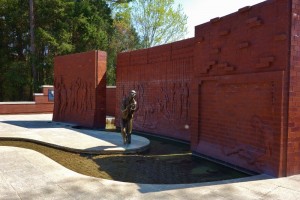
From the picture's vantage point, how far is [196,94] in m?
8.55

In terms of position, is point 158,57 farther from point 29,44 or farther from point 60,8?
point 29,44

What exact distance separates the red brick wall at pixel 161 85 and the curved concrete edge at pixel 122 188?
213 inches

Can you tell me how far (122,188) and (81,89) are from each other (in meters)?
10.0

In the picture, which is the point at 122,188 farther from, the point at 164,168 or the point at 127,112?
the point at 127,112

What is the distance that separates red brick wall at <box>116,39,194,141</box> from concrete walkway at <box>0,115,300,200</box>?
5386 mm

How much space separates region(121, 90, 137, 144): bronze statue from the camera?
29.7 ft

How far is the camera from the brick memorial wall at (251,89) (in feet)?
19.2

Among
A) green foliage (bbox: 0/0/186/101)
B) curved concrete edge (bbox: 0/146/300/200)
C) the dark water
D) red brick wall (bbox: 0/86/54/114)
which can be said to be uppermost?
green foliage (bbox: 0/0/186/101)

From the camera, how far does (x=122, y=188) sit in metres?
5.25

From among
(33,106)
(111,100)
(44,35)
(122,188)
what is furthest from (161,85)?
(44,35)

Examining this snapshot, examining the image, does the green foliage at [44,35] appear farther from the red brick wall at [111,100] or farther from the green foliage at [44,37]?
the red brick wall at [111,100]

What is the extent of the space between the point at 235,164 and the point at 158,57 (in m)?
6.55

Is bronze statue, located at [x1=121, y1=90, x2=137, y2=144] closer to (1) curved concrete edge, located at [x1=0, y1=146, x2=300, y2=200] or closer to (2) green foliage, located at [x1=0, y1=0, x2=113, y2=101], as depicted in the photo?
(1) curved concrete edge, located at [x1=0, y1=146, x2=300, y2=200]

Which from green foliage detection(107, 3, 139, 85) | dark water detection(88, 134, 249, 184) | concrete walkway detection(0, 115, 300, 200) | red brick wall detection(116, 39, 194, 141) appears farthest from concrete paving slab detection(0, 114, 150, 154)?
green foliage detection(107, 3, 139, 85)
